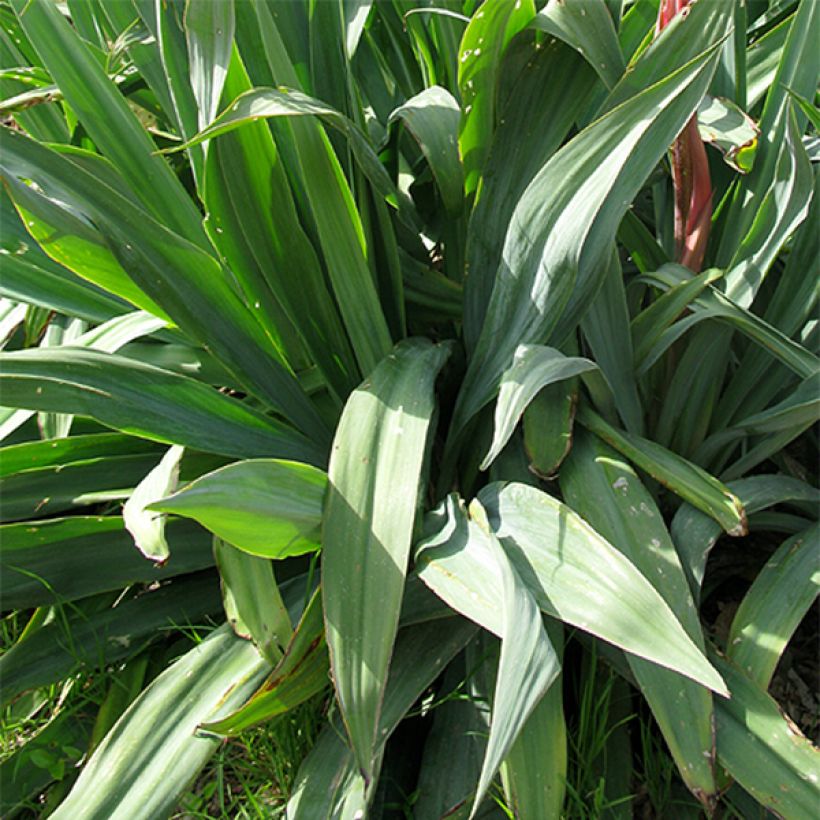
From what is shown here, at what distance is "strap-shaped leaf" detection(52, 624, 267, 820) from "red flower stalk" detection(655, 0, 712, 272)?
32.0 inches

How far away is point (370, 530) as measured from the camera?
3.35 ft

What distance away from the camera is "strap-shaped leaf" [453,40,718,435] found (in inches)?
43.2

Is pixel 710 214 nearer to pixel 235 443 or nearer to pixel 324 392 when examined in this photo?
pixel 324 392

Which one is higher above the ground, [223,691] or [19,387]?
[19,387]

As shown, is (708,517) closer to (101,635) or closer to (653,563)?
(653,563)

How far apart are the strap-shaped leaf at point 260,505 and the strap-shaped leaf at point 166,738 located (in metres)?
0.19

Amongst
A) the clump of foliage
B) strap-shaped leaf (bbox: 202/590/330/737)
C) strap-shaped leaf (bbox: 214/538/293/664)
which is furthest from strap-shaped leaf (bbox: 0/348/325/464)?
strap-shaped leaf (bbox: 202/590/330/737)

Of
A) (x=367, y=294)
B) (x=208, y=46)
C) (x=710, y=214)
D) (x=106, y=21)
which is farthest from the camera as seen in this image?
(x=106, y=21)

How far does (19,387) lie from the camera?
1049 mm

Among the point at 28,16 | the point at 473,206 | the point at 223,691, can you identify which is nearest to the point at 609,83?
the point at 473,206

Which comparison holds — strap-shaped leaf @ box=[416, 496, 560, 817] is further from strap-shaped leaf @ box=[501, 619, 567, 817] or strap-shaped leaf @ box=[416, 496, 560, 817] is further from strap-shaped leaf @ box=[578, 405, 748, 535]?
strap-shaped leaf @ box=[578, 405, 748, 535]

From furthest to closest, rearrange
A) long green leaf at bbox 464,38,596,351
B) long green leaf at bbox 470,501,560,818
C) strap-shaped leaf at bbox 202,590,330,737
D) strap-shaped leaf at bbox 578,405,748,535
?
long green leaf at bbox 464,38,596,351
strap-shaped leaf at bbox 578,405,748,535
strap-shaped leaf at bbox 202,590,330,737
long green leaf at bbox 470,501,560,818

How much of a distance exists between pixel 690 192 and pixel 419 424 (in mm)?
542

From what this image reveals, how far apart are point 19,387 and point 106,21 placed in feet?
3.50
